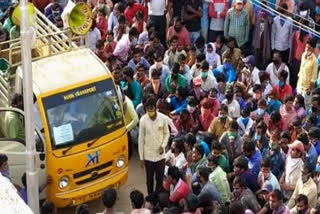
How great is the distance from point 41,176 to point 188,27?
217 inches

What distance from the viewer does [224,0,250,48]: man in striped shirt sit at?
43.4ft

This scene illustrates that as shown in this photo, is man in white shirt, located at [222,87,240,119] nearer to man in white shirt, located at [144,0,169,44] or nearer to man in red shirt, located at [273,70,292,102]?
man in red shirt, located at [273,70,292,102]

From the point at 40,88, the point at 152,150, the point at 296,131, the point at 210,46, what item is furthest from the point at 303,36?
the point at 40,88

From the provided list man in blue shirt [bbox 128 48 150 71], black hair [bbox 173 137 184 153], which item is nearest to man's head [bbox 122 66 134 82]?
man in blue shirt [bbox 128 48 150 71]

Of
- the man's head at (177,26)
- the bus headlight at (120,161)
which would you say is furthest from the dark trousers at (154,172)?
the man's head at (177,26)

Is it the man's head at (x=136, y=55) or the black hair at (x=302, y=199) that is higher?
the black hair at (x=302, y=199)

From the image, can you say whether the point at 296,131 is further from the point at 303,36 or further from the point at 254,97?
the point at 303,36

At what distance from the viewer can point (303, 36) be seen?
12.7m

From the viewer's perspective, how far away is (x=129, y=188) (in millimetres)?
10719

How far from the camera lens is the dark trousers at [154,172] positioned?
32.4ft

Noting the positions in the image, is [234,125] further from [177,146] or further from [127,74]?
[127,74]

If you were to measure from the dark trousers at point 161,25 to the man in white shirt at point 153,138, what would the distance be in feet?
14.6

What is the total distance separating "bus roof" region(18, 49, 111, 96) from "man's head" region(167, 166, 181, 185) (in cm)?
178

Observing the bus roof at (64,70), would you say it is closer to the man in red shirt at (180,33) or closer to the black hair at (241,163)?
the black hair at (241,163)
